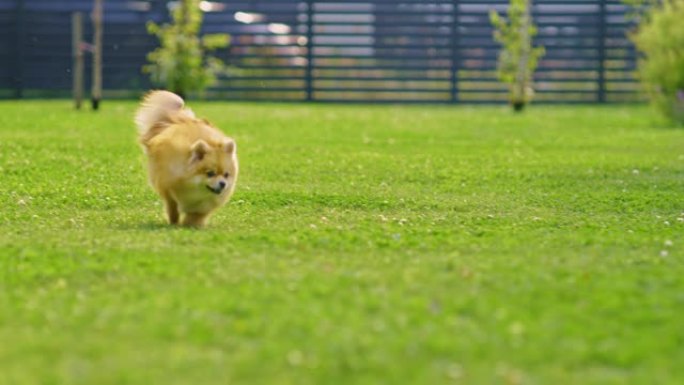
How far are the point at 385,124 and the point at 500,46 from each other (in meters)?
7.32

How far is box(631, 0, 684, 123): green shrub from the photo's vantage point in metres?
18.3

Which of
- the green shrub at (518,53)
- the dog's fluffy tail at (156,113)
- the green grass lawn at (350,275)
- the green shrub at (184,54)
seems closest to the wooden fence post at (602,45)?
the green shrub at (518,53)

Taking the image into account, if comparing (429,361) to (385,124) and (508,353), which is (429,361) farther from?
(385,124)

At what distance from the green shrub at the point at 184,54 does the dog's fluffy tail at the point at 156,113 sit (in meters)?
14.0

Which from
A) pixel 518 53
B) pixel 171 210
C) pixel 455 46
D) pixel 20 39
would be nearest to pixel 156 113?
pixel 171 210

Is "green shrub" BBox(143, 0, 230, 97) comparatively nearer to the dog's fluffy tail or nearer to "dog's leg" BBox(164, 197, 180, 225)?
→ the dog's fluffy tail

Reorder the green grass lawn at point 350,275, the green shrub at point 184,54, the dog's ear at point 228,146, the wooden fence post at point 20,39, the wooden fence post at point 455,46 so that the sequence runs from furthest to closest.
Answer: the wooden fence post at point 455,46 → the wooden fence post at point 20,39 → the green shrub at point 184,54 → the dog's ear at point 228,146 → the green grass lawn at point 350,275

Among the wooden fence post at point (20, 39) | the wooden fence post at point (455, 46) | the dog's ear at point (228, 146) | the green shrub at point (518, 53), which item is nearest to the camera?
the dog's ear at point (228, 146)

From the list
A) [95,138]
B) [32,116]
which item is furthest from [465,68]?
[95,138]

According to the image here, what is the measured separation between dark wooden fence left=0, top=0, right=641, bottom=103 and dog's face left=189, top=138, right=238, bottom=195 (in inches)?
672

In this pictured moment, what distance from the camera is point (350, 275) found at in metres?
5.64

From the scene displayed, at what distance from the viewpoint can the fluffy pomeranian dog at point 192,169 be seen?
7.28 m

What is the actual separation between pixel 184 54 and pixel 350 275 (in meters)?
16.8

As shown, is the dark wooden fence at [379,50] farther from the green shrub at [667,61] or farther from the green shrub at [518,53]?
the green shrub at [667,61]
